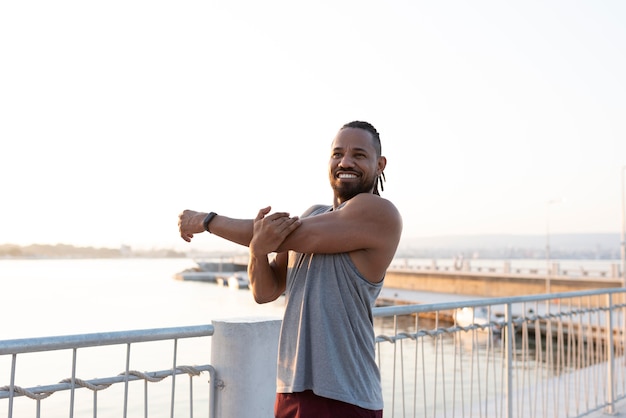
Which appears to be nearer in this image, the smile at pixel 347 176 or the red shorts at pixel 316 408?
the red shorts at pixel 316 408

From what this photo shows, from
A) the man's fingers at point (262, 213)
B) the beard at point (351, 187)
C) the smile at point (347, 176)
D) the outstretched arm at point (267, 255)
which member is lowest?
the outstretched arm at point (267, 255)

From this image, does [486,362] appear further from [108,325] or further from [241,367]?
[108,325]

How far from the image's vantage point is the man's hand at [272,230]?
1.80 meters

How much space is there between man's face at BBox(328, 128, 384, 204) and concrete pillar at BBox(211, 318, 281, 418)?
1.14 metres

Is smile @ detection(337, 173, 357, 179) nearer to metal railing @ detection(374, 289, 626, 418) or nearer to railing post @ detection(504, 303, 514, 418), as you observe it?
metal railing @ detection(374, 289, 626, 418)

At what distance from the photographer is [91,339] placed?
Result: 230 cm

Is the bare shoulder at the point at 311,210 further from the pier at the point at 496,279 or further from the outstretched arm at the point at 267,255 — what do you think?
the pier at the point at 496,279

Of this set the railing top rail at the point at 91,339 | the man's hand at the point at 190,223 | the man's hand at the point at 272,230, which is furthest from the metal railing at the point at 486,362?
the man's hand at the point at 272,230

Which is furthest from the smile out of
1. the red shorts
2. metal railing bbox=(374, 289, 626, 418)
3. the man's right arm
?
metal railing bbox=(374, 289, 626, 418)

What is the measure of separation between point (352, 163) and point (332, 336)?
0.55 m

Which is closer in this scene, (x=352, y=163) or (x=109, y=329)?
(x=352, y=163)

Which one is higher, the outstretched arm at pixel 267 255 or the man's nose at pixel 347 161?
the man's nose at pixel 347 161

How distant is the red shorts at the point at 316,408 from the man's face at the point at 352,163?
25.8 inches

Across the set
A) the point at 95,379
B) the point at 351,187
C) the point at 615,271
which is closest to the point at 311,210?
the point at 351,187
